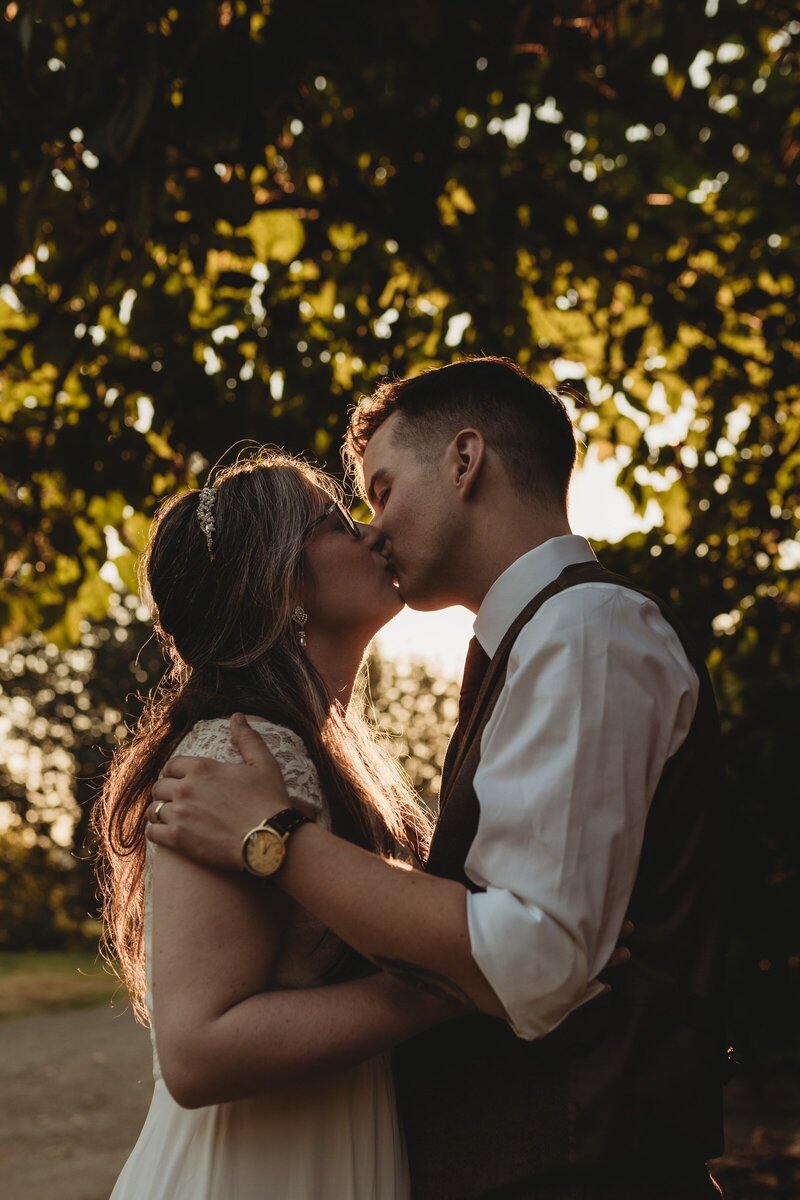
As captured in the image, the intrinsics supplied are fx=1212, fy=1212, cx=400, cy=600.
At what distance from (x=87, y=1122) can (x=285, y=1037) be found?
304 inches

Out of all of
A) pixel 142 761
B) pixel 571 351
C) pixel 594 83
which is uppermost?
pixel 594 83

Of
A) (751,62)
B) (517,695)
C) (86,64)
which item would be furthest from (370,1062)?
(751,62)

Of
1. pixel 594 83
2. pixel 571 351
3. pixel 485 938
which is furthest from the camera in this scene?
pixel 571 351

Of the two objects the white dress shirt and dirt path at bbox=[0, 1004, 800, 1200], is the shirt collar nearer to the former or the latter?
the white dress shirt

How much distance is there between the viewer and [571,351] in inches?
272

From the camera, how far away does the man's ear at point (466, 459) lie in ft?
7.99

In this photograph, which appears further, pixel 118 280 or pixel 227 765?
pixel 118 280

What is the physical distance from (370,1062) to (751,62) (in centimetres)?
530

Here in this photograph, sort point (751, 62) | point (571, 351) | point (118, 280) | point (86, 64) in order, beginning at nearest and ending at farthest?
point (86, 64)
point (118, 280)
point (751, 62)
point (571, 351)

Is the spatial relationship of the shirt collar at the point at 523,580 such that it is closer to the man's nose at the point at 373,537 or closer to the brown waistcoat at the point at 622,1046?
the brown waistcoat at the point at 622,1046

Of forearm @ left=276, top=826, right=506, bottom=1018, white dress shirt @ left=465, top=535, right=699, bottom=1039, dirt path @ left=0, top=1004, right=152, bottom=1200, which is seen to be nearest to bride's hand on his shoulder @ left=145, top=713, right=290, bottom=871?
forearm @ left=276, top=826, right=506, bottom=1018

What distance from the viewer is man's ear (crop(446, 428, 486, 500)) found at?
7.99ft

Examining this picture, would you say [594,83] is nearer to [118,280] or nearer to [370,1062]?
[118,280]

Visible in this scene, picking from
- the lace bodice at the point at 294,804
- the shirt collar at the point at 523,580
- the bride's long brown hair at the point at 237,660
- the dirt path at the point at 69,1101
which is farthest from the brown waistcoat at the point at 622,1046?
the dirt path at the point at 69,1101
